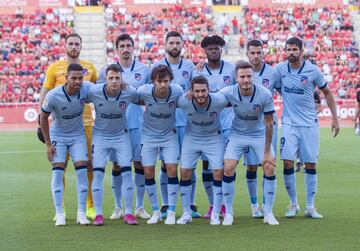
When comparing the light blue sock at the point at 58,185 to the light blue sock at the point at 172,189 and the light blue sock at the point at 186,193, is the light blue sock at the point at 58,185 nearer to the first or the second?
the light blue sock at the point at 172,189

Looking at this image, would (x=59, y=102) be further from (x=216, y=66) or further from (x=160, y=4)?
(x=160, y=4)

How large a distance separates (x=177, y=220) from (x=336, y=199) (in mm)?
3367

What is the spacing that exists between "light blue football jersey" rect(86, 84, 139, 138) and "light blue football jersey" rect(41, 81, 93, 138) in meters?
0.14

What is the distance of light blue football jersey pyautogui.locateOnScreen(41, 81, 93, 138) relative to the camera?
11.1 meters

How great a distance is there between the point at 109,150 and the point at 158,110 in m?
0.81

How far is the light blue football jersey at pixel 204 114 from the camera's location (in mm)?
11258

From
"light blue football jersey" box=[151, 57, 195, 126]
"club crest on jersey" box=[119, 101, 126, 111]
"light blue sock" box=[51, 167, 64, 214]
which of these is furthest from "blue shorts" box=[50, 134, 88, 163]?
"light blue football jersey" box=[151, 57, 195, 126]

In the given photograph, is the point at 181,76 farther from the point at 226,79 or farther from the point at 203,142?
the point at 203,142

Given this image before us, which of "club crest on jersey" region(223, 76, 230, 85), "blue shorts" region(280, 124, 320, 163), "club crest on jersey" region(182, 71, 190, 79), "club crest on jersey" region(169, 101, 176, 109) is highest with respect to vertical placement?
"club crest on jersey" region(182, 71, 190, 79)

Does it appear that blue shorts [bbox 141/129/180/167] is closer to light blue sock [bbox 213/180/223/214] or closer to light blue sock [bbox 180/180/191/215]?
light blue sock [bbox 180/180/191/215]

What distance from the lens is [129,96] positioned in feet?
37.1

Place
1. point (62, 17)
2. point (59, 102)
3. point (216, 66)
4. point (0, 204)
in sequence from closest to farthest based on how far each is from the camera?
point (59, 102) → point (216, 66) → point (0, 204) → point (62, 17)

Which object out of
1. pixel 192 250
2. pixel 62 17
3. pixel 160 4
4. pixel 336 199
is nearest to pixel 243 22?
pixel 160 4

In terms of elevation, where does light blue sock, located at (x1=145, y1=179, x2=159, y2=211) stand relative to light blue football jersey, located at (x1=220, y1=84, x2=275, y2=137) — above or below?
below
